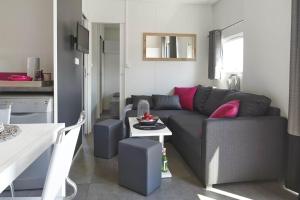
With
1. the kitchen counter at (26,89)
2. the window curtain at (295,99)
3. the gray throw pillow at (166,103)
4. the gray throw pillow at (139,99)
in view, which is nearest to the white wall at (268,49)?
the window curtain at (295,99)

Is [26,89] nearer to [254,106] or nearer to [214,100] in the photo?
[254,106]

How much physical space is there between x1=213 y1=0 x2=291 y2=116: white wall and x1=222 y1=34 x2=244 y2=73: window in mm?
194

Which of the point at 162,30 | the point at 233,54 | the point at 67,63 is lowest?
the point at 67,63

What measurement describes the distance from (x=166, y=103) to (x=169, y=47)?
1214 millimetres

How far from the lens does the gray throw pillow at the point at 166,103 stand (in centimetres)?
452

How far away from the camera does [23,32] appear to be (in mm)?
3141

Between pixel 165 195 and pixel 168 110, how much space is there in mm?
2295

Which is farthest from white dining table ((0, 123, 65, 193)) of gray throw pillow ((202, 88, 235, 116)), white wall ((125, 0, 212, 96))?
white wall ((125, 0, 212, 96))

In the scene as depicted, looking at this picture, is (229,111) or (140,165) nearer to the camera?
(140,165)

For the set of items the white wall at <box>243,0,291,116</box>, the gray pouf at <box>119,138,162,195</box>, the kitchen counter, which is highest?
the white wall at <box>243,0,291,116</box>

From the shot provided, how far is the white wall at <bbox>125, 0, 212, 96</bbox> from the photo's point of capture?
193 inches

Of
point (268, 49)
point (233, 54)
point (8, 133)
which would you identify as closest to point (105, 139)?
point (8, 133)

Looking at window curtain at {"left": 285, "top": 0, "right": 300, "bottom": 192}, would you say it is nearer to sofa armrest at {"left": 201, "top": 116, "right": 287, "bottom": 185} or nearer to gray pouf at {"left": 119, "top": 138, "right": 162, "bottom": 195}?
sofa armrest at {"left": 201, "top": 116, "right": 287, "bottom": 185}

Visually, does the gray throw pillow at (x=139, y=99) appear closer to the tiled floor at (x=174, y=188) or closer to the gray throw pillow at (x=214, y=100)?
the gray throw pillow at (x=214, y=100)
